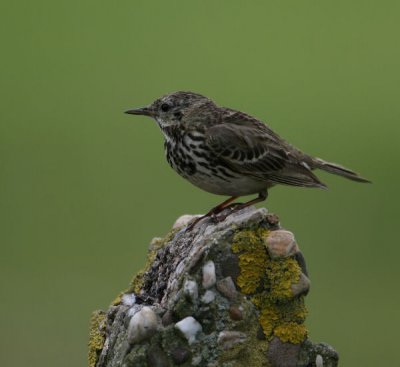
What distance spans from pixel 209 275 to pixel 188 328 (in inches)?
9.4

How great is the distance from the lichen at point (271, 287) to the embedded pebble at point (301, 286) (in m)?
0.01

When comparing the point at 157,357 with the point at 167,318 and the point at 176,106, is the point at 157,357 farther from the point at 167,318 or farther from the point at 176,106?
the point at 176,106

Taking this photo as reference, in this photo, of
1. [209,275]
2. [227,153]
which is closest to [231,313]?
[209,275]

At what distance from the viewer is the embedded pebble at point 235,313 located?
16.5ft

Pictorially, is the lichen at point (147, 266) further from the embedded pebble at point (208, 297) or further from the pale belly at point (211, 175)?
the pale belly at point (211, 175)

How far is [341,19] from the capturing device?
21.1m

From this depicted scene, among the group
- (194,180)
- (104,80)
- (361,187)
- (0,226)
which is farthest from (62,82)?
(194,180)

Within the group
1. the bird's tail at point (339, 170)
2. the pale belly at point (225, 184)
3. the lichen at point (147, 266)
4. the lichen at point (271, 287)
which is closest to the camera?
the lichen at point (271, 287)

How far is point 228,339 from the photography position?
5000mm

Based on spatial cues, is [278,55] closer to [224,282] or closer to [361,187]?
[361,187]

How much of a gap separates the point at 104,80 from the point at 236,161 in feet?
38.5

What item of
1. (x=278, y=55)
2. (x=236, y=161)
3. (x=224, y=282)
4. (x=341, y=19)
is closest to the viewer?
(x=224, y=282)

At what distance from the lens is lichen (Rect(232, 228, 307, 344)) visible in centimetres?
506

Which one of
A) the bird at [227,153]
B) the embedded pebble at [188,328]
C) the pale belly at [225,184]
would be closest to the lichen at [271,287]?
the embedded pebble at [188,328]
